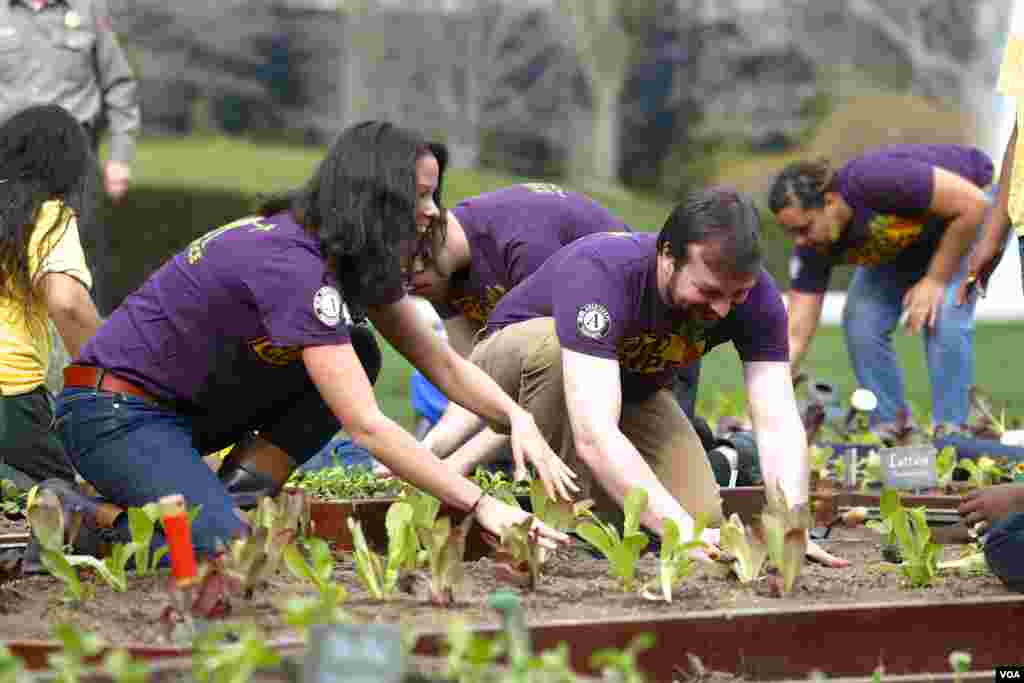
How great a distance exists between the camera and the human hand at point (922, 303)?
7.42 metres

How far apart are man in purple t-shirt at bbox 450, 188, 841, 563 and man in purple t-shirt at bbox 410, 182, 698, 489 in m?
0.22

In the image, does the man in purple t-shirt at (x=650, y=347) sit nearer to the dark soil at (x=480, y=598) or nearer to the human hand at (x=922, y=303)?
the dark soil at (x=480, y=598)

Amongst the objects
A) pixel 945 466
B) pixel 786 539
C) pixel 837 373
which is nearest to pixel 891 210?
pixel 945 466

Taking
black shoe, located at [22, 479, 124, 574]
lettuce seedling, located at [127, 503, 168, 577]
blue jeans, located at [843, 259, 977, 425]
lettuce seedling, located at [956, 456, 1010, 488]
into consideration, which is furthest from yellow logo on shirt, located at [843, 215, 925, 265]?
lettuce seedling, located at [127, 503, 168, 577]

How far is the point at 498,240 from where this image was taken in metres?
5.40

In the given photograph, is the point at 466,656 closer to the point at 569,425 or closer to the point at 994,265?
the point at 569,425

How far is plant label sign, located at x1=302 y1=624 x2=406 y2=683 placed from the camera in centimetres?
232

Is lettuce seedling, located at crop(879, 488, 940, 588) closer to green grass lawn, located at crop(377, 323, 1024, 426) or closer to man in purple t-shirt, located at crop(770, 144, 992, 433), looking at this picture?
man in purple t-shirt, located at crop(770, 144, 992, 433)

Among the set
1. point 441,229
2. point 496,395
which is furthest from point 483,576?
point 441,229

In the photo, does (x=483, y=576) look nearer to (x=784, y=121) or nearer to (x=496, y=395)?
(x=496, y=395)

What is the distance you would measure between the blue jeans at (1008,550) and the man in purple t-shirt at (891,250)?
9.52 feet

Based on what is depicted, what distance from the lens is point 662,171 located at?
2567 centimetres

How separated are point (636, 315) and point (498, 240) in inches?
38.9

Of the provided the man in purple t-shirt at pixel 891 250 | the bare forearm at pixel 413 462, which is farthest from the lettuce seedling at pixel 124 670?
Result: the man in purple t-shirt at pixel 891 250
